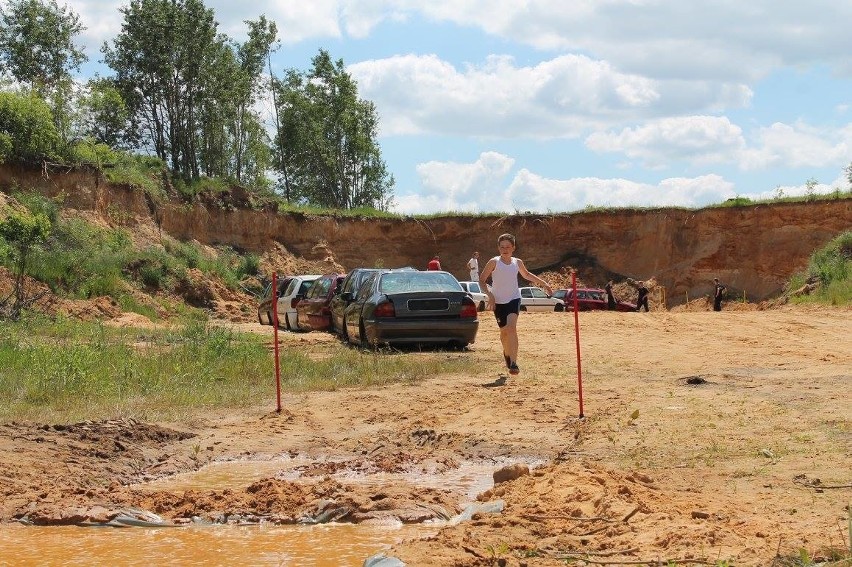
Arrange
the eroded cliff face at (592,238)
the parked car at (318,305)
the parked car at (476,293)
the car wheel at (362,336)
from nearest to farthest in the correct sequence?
the car wheel at (362,336), the parked car at (318,305), the parked car at (476,293), the eroded cliff face at (592,238)

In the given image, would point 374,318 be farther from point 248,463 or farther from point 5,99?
point 5,99

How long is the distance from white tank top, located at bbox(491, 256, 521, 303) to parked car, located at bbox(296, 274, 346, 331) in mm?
10658

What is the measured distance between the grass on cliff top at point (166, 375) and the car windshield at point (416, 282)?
1517mm

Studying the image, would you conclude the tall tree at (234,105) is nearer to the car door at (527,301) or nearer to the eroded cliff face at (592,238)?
the eroded cliff face at (592,238)

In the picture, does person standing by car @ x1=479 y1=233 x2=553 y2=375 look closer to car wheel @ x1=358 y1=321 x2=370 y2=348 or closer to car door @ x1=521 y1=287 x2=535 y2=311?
car wheel @ x1=358 y1=321 x2=370 y2=348

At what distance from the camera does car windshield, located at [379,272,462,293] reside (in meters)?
18.6

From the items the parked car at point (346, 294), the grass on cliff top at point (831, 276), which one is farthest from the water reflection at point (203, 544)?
the grass on cliff top at point (831, 276)

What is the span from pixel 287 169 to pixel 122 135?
61.9ft

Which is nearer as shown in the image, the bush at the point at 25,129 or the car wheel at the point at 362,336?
the car wheel at the point at 362,336

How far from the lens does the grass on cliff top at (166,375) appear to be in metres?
11.4

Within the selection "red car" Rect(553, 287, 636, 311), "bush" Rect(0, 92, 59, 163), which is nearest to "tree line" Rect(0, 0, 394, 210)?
"bush" Rect(0, 92, 59, 163)

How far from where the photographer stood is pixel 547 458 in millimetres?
8484

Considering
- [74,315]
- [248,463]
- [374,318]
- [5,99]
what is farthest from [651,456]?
[5,99]

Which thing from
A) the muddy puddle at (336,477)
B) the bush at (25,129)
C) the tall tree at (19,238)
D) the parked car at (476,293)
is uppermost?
the bush at (25,129)
